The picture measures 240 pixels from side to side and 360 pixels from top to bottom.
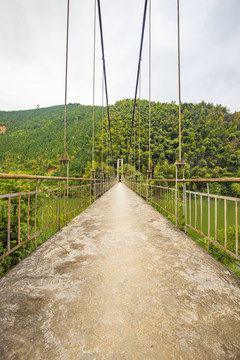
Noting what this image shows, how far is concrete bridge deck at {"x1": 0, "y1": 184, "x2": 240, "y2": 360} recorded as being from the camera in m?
0.62

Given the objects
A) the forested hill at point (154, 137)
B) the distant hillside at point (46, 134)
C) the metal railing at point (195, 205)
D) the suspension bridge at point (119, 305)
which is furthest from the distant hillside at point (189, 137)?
the suspension bridge at point (119, 305)

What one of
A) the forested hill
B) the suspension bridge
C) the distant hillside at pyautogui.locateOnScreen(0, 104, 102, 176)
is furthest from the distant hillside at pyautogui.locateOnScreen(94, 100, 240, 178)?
the suspension bridge

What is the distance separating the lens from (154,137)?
1364 inches

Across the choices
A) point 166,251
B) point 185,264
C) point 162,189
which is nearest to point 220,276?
point 185,264

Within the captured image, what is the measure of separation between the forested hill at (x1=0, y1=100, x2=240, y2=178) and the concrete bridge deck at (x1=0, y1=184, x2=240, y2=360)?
100 feet

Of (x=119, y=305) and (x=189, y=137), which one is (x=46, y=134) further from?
(x=119, y=305)

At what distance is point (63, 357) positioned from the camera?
59 centimetres

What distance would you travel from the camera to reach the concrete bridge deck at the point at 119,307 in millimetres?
623

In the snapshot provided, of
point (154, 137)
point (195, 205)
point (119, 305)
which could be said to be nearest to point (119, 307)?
point (119, 305)

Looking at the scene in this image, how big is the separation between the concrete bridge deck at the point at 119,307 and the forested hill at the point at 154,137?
30.6 m

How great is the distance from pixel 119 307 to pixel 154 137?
35.6 metres

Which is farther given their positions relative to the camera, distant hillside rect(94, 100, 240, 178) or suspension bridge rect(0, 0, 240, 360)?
distant hillside rect(94, 100, 240, 178)

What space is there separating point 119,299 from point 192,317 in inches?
13.4

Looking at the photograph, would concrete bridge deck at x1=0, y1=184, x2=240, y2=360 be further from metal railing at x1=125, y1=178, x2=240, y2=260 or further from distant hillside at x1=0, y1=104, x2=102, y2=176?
distant hillside at x1=0, y1=104, x2=102, y2=176
